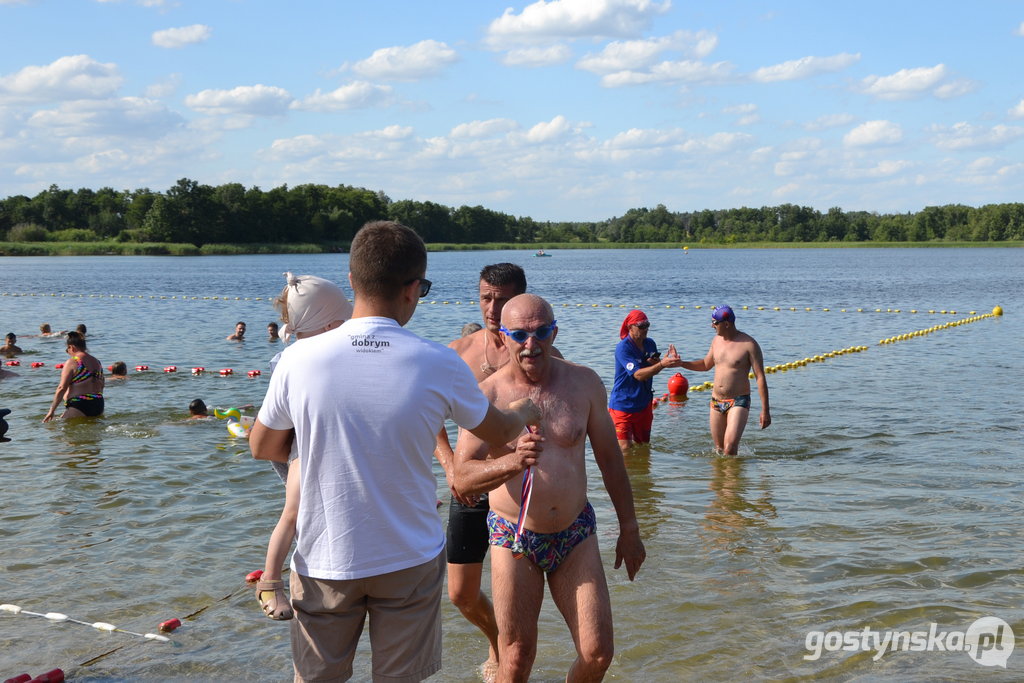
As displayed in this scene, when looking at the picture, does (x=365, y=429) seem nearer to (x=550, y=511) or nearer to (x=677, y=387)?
(x=550, y=511)

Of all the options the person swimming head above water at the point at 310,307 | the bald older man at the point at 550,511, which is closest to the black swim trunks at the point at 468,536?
the bald older man at the point at 550,511

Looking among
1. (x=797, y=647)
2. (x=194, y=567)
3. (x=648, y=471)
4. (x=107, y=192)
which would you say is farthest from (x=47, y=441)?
(x=107, y=192)

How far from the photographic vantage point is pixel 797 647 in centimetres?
590

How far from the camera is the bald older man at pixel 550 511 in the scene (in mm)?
4156

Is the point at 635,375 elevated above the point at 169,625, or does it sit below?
above

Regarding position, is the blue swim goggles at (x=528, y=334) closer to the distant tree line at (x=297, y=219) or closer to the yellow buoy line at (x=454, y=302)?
the yellow buoy line at (x=454, y=302)

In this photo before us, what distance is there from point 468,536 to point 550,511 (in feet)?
2.58

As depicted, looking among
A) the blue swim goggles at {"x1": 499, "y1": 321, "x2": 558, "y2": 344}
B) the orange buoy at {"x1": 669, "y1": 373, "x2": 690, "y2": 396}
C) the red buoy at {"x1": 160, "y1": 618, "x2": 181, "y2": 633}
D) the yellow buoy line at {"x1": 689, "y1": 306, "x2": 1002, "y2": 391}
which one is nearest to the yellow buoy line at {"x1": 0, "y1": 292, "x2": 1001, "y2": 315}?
the yellow buoy line at {"x1": 689, "y1": 306, "x2": 1002, "y2": 391}

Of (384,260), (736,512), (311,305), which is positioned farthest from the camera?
(736,512)

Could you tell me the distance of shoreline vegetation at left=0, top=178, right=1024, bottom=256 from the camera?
126 m

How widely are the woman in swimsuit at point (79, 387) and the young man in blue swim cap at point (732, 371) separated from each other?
9329 millimetres

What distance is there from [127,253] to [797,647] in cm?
12120

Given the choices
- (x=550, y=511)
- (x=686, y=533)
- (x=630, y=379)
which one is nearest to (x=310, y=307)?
(x=550, y=511)

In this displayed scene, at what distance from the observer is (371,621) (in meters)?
3.19
